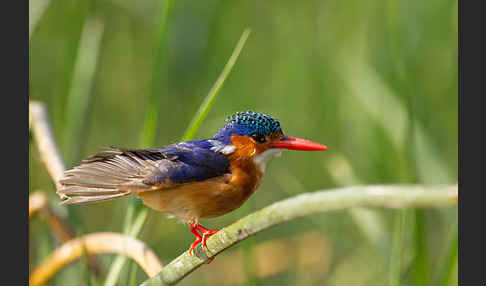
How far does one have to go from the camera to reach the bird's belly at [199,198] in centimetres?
142

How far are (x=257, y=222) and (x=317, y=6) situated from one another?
2.76 metres

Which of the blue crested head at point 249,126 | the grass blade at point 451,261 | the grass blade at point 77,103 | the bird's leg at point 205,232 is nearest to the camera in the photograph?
the bird's leg at point 205,232

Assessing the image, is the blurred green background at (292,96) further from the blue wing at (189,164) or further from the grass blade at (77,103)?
the blue wing at (189,164)

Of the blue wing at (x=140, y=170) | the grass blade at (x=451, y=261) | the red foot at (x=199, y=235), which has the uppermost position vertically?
the blue wing at (x=140, y=170)

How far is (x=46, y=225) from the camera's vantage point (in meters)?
2.00

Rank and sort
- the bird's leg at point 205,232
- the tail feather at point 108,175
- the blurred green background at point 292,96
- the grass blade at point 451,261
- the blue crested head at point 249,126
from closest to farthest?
the tail feather at point 108,175 < the bird's leg at point 205,232 < the blue crested head at point 249,126 < the grass blade at point 451,261 < the blurred green background at point 292,96

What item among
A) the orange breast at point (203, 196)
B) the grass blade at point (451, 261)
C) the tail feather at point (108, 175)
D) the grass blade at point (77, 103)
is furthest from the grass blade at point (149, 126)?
the grass blade at point (451, 261)

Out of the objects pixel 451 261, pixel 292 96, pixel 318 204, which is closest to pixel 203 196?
pixel 318 204

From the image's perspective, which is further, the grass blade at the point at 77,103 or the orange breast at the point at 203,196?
the grass blade at the point at 77,103

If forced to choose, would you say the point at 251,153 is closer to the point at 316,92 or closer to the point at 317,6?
the point at 316,92

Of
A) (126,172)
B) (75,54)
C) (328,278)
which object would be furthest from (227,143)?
(328,278)

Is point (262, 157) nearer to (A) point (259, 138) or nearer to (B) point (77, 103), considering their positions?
(A) point (259, 138)

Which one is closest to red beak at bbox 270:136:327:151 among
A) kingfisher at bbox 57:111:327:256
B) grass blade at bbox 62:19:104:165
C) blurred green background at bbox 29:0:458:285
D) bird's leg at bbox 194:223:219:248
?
kingfisher at bbox 57:111:327:256

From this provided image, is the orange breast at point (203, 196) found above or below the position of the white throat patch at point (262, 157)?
below
